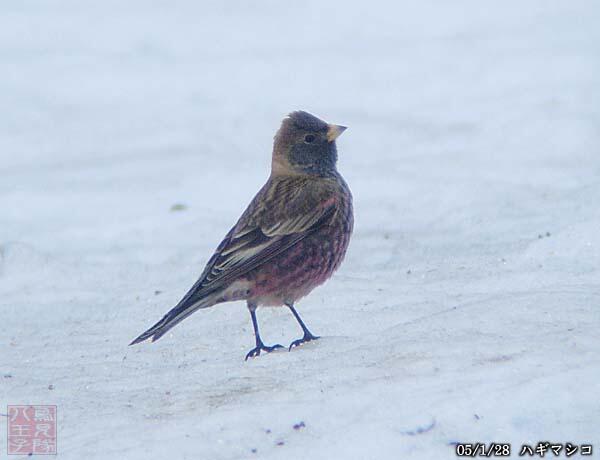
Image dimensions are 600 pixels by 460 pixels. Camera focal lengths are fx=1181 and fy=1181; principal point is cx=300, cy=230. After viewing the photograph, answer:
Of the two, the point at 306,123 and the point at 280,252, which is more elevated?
the point at 306,123

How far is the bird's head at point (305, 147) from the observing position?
299 inches

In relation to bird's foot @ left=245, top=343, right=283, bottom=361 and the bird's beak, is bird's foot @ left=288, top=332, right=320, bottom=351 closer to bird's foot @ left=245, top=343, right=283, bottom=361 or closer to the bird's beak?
bird's foot @ left=245, top=343, right=283, bottom=361

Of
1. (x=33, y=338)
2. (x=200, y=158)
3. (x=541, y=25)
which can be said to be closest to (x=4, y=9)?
(x=200, y=158)

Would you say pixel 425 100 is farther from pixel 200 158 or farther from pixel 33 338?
pixel 33 338

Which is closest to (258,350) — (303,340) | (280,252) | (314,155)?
(303,340)

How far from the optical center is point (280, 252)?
688 cm

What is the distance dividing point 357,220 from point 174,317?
3636 millimetres

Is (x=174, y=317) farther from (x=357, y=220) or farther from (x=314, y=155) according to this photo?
(x=357, y=220)

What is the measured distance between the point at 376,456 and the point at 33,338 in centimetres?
364

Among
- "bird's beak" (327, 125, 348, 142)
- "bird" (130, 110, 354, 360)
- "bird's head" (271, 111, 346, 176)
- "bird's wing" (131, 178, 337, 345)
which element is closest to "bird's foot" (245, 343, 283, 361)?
"bird" (130, 110, 354, 360)

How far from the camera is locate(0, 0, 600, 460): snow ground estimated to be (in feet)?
16.8

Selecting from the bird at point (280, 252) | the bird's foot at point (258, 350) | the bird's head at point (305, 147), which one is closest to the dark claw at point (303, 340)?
the bird at point (280, 252)

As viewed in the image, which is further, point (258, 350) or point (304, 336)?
point (304, 336)

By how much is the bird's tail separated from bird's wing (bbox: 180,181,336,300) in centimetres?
5
